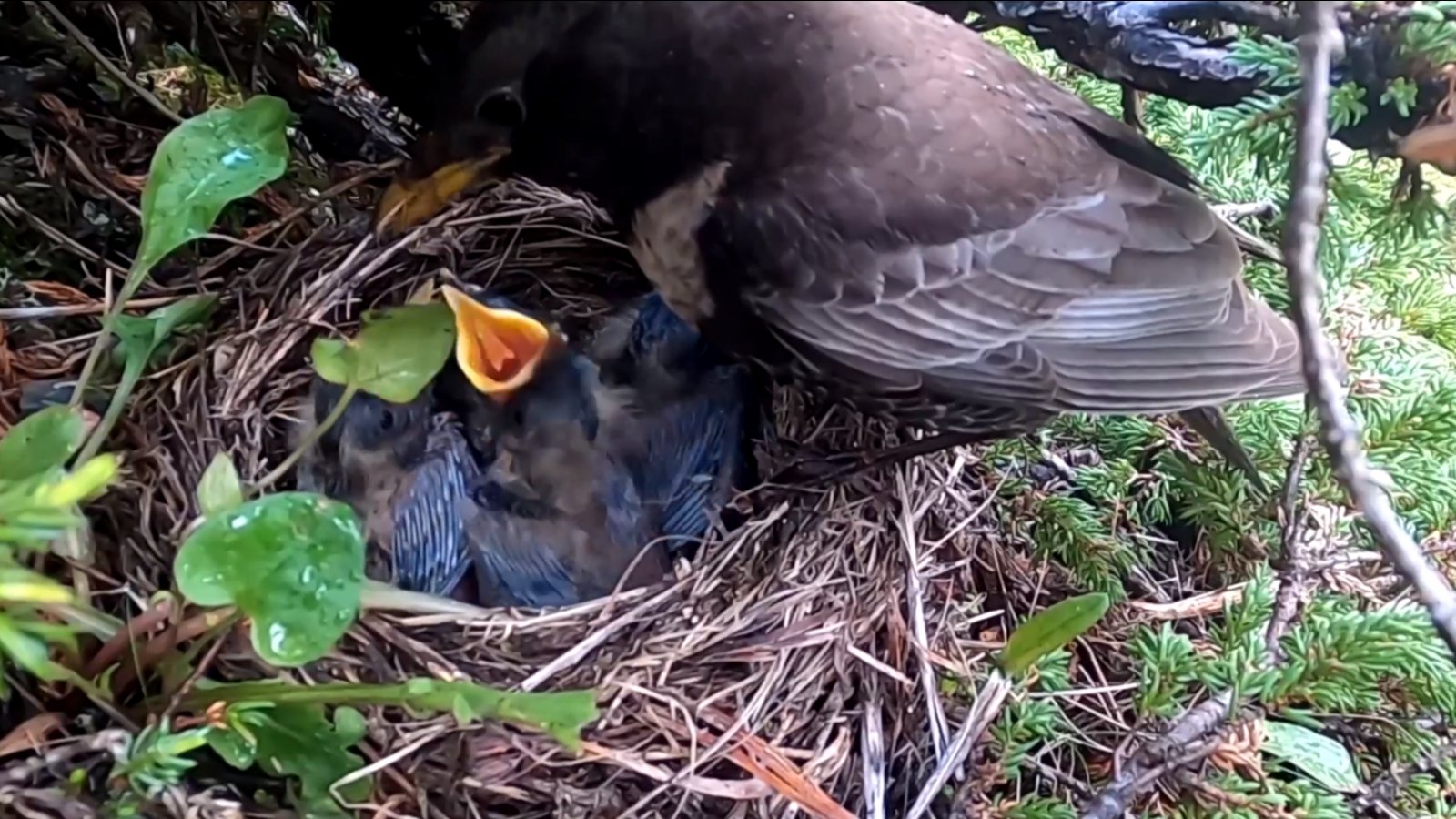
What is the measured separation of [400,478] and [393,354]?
0.84ft

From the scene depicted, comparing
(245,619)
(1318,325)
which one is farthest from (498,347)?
(1318,325)

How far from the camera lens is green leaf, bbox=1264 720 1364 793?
3.91 ft

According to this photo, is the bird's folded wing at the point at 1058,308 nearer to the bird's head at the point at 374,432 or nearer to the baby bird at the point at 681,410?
the baby bird at the point at 681,410

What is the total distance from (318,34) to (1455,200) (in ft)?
3.65

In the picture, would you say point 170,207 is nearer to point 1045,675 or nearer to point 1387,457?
point 1045,675

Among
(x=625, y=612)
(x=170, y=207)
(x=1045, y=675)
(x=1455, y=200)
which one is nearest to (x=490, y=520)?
(x=625, y=612)

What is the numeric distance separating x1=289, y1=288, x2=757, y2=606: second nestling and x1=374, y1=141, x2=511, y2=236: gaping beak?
0.27 ft

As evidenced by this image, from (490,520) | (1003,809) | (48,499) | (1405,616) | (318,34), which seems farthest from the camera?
(318,34)

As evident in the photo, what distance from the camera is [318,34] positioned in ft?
4.64

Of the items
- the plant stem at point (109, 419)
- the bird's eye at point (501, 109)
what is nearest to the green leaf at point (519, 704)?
the plant stem at point (109, 419)

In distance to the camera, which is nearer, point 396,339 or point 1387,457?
point 396,339

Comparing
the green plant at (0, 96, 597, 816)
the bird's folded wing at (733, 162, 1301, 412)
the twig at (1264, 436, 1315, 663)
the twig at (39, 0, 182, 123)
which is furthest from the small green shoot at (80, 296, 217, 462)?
the twig at (1264, 436, 1315, 663)

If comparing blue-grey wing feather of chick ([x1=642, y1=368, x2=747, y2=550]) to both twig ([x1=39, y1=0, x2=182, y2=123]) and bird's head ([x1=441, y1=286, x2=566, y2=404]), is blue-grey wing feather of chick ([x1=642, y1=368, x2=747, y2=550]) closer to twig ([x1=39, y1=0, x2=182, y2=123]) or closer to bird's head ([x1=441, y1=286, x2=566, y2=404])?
bird's head ([x1=441, y1=286, x2=566, y2=404])

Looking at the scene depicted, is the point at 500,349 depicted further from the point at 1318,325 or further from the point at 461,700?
the point at 1318,325
